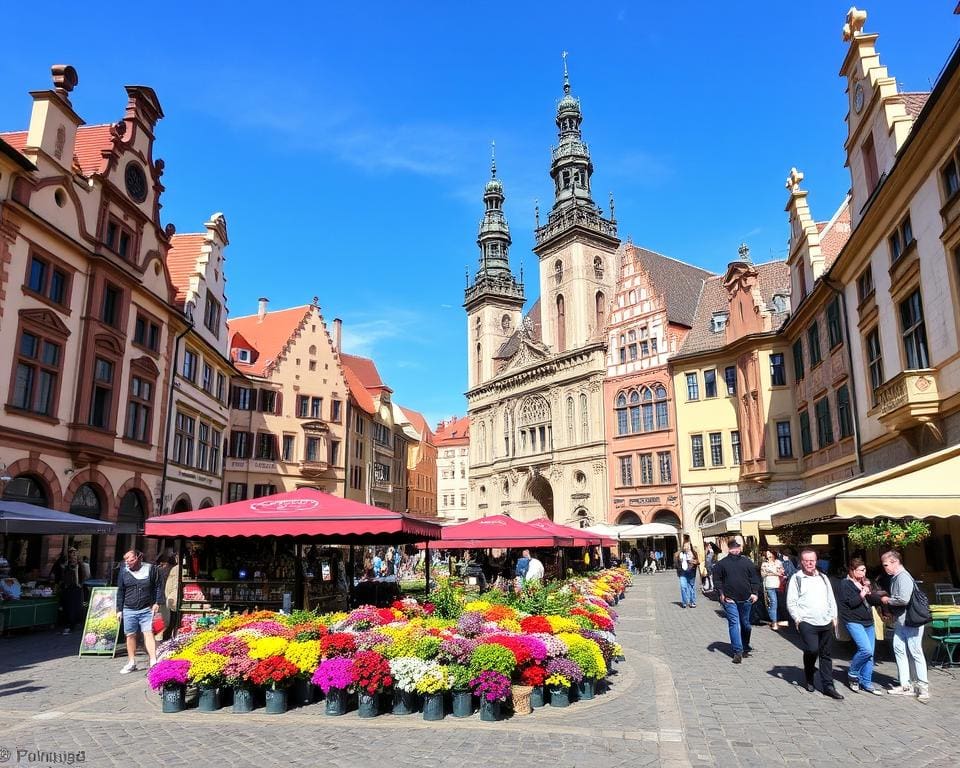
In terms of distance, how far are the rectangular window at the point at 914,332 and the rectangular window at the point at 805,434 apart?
13.2m

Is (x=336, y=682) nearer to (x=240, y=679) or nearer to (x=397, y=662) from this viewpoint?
(x=397, y=662)

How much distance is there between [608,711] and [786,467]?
30337mm

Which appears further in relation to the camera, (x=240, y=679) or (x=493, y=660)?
(x=240, y=679)

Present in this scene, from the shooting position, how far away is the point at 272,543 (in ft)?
54.6

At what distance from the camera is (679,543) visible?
45.2m

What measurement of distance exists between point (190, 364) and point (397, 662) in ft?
90.5

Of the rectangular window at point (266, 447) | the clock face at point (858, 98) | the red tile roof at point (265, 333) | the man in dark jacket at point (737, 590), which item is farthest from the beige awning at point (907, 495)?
the red tile roof at point (265, 333)

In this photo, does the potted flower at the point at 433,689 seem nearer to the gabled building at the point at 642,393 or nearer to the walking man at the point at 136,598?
the walking man at the point at 136,598

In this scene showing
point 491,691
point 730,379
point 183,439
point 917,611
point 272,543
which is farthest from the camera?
point 730,379

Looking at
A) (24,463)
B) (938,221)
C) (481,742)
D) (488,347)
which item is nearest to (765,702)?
(481,742)

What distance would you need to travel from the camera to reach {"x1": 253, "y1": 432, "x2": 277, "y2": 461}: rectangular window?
43.3 meters

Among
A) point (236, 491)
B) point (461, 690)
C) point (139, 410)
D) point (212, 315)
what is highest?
point (212, 315)

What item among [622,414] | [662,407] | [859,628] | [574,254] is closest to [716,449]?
[662,407]

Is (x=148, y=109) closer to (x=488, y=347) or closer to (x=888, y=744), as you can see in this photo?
(x=888, y=744)
